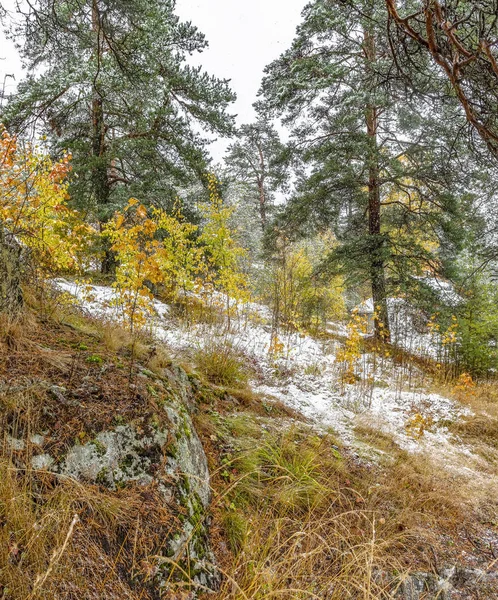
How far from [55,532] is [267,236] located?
867 centimetres

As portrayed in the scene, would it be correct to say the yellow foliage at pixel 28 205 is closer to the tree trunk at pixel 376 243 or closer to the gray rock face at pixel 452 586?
the gray rock face at pixel 452 586

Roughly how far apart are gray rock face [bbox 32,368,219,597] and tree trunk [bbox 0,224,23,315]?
3.78ft

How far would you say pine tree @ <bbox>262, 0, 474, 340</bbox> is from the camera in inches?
268

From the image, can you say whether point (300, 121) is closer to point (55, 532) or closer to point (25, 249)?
point (25, 249)

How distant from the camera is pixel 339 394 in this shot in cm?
498

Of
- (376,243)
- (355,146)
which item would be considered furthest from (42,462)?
(376,243)

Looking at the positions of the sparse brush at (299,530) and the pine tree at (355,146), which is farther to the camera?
the pine tree at (355,146)

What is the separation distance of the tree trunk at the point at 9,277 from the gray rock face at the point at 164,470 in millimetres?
1153

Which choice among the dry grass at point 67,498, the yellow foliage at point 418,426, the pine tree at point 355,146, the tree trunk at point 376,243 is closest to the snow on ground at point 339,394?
the yellow foliage at point 418,426

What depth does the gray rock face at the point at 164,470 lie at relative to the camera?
4.30 ft

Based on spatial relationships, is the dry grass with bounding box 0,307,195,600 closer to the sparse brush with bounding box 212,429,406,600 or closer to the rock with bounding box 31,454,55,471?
the rock with bounding box 31,454,55,471

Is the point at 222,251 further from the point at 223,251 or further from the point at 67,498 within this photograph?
the point at 67,498

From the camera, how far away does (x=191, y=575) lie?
1273mm

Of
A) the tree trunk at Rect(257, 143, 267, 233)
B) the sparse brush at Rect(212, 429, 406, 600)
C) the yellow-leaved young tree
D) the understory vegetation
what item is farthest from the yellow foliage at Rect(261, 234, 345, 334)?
the tree trunk at Rect(257, 143, 267, 233)
